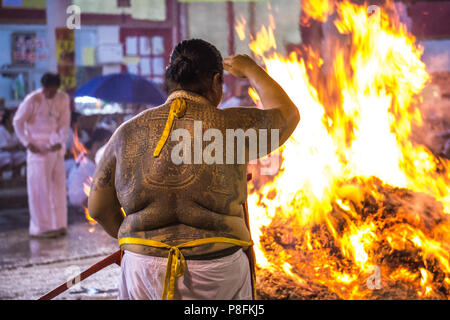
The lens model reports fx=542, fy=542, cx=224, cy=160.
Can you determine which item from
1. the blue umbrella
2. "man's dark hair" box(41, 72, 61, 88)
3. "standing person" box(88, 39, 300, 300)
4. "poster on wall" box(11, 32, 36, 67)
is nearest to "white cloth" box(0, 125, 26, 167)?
"poster on wall" box(11, 32, 36, 67)

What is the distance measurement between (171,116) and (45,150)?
19.5 feet

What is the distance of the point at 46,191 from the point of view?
316 inches

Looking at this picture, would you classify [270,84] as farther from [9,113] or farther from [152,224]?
[9,113]

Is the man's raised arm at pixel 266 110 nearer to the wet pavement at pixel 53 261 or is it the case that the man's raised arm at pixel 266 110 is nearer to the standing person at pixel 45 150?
the wet pavement at pixel 53 261

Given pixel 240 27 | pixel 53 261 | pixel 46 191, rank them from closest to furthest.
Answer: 1. pixel 53 261
2. pixel 46 191
3. pixel 240 27

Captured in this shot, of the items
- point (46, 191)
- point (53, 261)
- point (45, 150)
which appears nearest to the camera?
point (53, 261)

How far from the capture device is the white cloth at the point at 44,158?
7.84m

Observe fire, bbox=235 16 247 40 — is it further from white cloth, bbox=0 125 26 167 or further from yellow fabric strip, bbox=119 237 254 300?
yellow fabric strip, bbox=119 237 254 300

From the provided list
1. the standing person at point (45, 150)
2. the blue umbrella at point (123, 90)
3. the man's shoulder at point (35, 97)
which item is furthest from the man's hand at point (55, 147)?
the blue umbrella at point (123, 90)

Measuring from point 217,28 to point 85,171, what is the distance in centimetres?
704

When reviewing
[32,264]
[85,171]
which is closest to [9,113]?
[85,171]

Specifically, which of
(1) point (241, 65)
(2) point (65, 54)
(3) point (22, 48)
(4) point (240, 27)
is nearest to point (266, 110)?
(1) point (241, 65)

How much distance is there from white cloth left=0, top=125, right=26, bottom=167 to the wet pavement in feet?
14.2

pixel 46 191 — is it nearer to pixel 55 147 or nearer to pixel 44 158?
pixel 44 158
